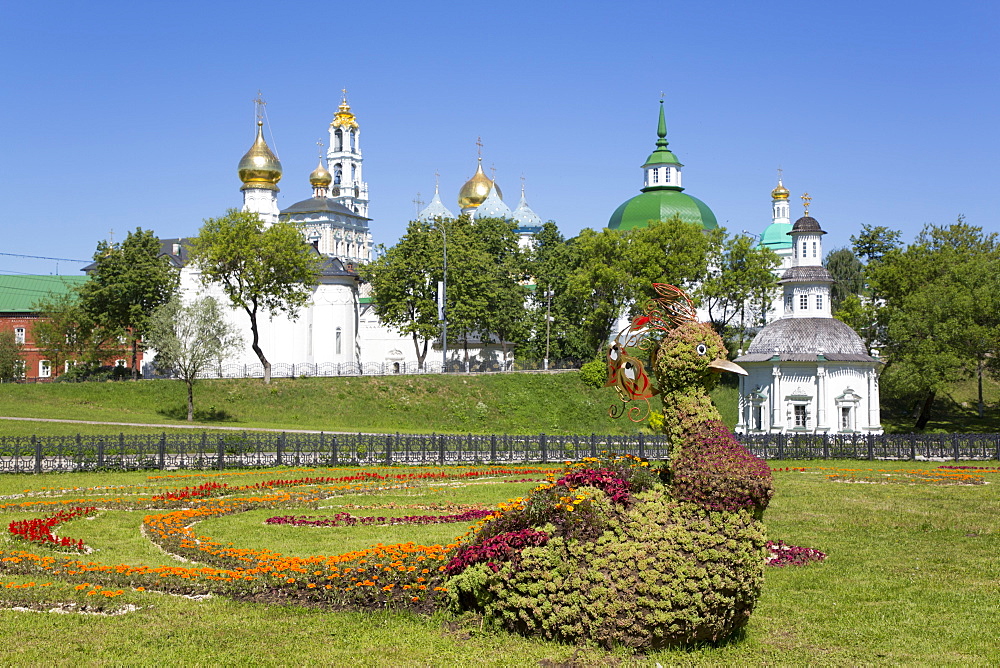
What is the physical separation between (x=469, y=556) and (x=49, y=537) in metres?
7.76

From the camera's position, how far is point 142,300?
53.4m

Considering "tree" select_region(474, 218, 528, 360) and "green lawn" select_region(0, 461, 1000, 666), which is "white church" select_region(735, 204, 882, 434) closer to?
"tree" select_region(474, 218, 528, 360)

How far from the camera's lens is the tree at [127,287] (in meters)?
52.4

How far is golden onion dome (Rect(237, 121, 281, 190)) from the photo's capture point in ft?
197

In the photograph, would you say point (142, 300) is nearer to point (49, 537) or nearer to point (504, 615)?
point (49, 537)

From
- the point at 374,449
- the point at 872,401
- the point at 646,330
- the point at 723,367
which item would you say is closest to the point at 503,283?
the point at 872,401

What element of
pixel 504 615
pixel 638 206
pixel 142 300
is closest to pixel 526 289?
pixel 638 206

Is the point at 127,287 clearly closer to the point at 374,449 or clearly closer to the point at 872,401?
the point at 374,449

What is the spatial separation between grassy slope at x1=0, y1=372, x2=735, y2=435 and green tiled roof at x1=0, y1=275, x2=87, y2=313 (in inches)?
1116

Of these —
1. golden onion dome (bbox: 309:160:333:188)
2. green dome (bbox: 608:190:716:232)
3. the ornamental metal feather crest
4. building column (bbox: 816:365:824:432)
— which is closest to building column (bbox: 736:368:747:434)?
building column (bbox: 816:365:824:432)

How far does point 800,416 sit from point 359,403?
2098 cm

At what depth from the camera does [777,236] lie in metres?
90.8

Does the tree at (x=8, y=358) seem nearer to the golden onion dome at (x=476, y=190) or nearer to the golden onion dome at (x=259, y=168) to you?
the golden onion dome at (x=259, y=168)

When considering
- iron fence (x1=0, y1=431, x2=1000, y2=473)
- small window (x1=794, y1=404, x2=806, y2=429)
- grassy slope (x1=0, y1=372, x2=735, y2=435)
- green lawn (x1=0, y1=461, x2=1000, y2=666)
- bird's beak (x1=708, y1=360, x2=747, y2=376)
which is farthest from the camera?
grassy slope (x1=0, y1=372, x2=735, y2=435)
